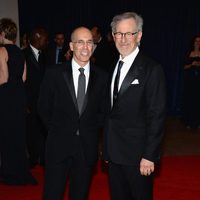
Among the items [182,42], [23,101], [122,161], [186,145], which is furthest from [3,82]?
[182,42]

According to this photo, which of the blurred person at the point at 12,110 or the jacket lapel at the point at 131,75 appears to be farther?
the blurred person at the point at 12,110

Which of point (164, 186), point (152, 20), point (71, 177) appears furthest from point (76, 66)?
point (152, 20)

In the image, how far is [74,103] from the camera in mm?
2967

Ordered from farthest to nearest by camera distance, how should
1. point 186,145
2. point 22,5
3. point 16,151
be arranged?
1. point 22,5
2. point 186,145
3. point 16,151

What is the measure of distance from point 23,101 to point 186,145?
3.10m

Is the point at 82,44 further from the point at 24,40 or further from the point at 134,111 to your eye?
the point at 24,40

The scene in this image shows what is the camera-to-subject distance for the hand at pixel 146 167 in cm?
272

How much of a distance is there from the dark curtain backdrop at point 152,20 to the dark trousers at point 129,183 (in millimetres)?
6360

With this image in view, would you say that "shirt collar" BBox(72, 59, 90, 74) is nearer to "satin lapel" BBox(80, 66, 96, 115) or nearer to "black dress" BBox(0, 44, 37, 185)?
"satin lapel" BBox(80, 66, 96, 115)

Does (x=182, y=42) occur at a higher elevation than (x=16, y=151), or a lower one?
higher

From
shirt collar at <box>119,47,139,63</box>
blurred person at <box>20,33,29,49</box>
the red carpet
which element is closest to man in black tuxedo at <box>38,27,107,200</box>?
shirt collar at <box>119,47,139,63</box>

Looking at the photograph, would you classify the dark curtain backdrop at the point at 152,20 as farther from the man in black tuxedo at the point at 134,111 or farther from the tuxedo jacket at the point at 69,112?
the man in black tuxedo at the point at 134,111

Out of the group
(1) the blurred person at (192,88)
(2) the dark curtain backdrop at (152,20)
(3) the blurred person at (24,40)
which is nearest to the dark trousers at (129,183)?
(3) the blurred person at (24,40)

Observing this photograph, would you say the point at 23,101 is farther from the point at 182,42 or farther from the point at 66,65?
the point at 182,42
